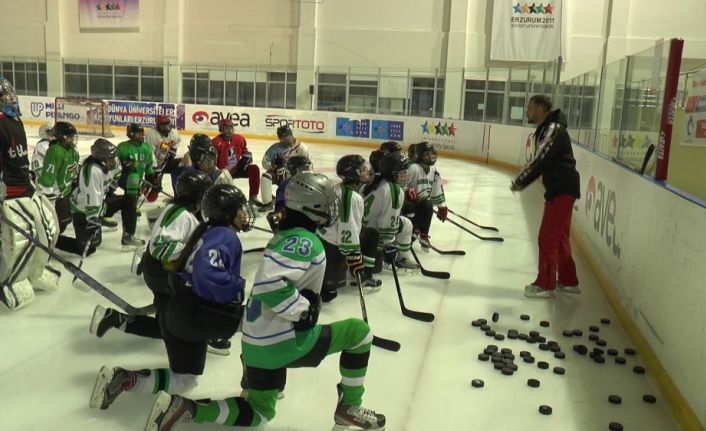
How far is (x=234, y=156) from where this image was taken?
7781 millimetres

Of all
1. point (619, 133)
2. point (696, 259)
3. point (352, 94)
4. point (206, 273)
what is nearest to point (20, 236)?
point (206, 273)

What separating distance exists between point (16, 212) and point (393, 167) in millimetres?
2404

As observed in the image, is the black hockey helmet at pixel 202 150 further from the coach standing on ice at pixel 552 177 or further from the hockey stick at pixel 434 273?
the coach standing on ice at pixel 552 177

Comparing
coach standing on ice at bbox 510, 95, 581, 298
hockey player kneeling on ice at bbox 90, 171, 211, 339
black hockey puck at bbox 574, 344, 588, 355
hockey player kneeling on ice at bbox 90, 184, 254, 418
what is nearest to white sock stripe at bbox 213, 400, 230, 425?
hockey player kneeling on ice at bbox 90, 184, 254, 418

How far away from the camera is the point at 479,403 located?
3062 mm

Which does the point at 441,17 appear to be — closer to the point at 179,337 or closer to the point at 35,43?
the point at 35,43

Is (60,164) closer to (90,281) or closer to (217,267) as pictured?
(90,281)

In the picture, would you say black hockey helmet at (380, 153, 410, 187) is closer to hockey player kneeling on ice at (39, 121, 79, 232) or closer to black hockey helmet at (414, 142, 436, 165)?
black hockey helmet at (414, 142, 436, 165)

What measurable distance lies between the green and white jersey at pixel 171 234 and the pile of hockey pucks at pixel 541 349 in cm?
161

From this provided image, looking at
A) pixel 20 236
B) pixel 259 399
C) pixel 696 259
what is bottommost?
pixel 259 399

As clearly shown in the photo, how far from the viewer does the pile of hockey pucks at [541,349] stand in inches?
128

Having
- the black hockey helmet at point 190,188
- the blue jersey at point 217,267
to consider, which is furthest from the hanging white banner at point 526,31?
the blue jersey at point 217,267

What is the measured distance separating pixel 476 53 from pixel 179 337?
18506mm

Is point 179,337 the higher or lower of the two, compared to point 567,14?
lower
